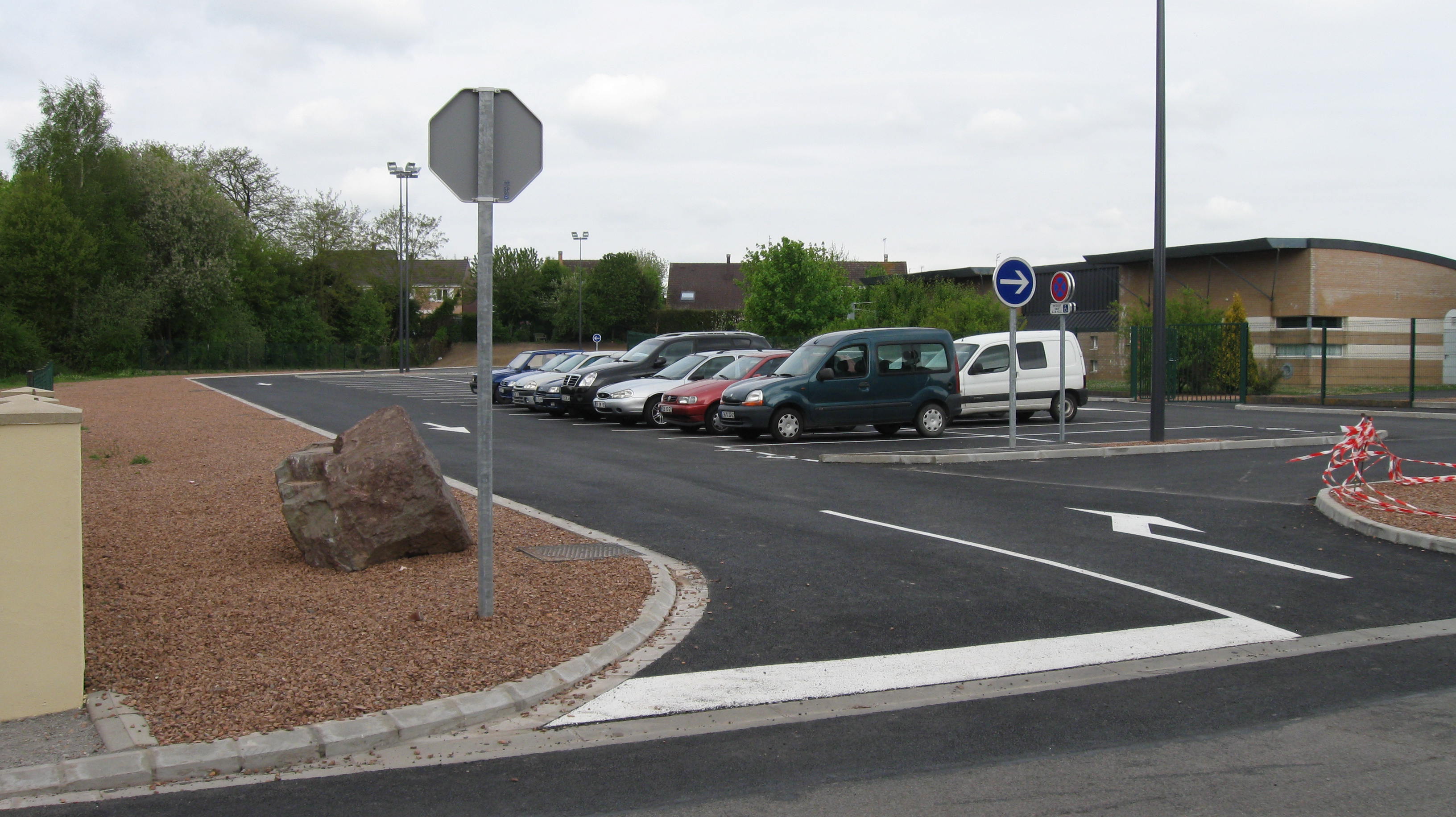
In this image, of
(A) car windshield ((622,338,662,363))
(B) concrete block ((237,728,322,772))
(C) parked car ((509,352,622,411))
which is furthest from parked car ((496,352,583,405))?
(B) concrete block ((237,728,322,772))

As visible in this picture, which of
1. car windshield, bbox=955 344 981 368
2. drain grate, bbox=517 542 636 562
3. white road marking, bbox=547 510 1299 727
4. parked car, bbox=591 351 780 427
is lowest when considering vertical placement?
white road marking, bbox=547 510 1299 727

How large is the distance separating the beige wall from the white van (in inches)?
709

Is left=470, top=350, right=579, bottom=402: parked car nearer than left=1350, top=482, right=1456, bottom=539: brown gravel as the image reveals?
No

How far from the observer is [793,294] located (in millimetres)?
54812

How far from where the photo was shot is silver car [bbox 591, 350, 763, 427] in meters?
21.6

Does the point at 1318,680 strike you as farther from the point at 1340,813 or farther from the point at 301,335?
the point at 301,335

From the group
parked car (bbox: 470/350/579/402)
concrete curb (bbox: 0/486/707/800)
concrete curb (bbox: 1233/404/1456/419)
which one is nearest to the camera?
concrete curb (bbox: 0/486/707/800)

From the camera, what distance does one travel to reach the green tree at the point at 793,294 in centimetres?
5472

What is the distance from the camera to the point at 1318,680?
5.51 metres

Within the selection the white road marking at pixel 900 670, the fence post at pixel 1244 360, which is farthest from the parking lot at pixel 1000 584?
the fence post at pixel 1244 360

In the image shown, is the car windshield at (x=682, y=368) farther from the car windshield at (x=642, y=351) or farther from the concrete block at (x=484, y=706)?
the concrete block at (x=484, y=706)

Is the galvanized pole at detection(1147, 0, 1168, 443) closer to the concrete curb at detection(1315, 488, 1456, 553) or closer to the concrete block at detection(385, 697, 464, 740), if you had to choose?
the concrete curb at detection(1315, 488, 1456, 553)

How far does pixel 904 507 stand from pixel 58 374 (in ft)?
173

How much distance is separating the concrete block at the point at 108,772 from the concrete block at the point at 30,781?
1.2 inches
